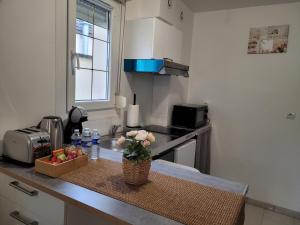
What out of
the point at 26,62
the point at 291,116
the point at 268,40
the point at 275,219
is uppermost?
the point at 268,40

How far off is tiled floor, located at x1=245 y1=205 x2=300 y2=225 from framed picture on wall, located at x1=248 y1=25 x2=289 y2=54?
1837 millimetres

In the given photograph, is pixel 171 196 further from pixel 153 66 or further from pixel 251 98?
pixel 251 98

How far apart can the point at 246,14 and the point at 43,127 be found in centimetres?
256

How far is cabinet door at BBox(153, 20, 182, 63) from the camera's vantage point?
88.1 inches

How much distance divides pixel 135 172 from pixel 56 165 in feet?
1.34

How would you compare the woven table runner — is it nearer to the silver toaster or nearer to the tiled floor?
the silver toaster

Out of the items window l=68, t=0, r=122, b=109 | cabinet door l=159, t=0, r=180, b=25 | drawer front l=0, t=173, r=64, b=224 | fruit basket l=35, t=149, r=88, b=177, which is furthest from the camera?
cabinet door l=159, t=0, r=180, b=25

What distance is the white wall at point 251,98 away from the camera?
256 cm

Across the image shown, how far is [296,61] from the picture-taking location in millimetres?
2494

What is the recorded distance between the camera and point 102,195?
3.23 feet

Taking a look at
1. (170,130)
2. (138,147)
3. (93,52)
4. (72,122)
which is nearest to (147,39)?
(93,52)

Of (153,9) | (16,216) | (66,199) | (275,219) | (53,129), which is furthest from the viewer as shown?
(275,219)

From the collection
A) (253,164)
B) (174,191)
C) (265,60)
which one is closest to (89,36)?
(174,191)

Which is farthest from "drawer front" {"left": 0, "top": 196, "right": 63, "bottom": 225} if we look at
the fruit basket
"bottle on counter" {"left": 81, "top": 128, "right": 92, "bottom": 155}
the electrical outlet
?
the electrical outlet
